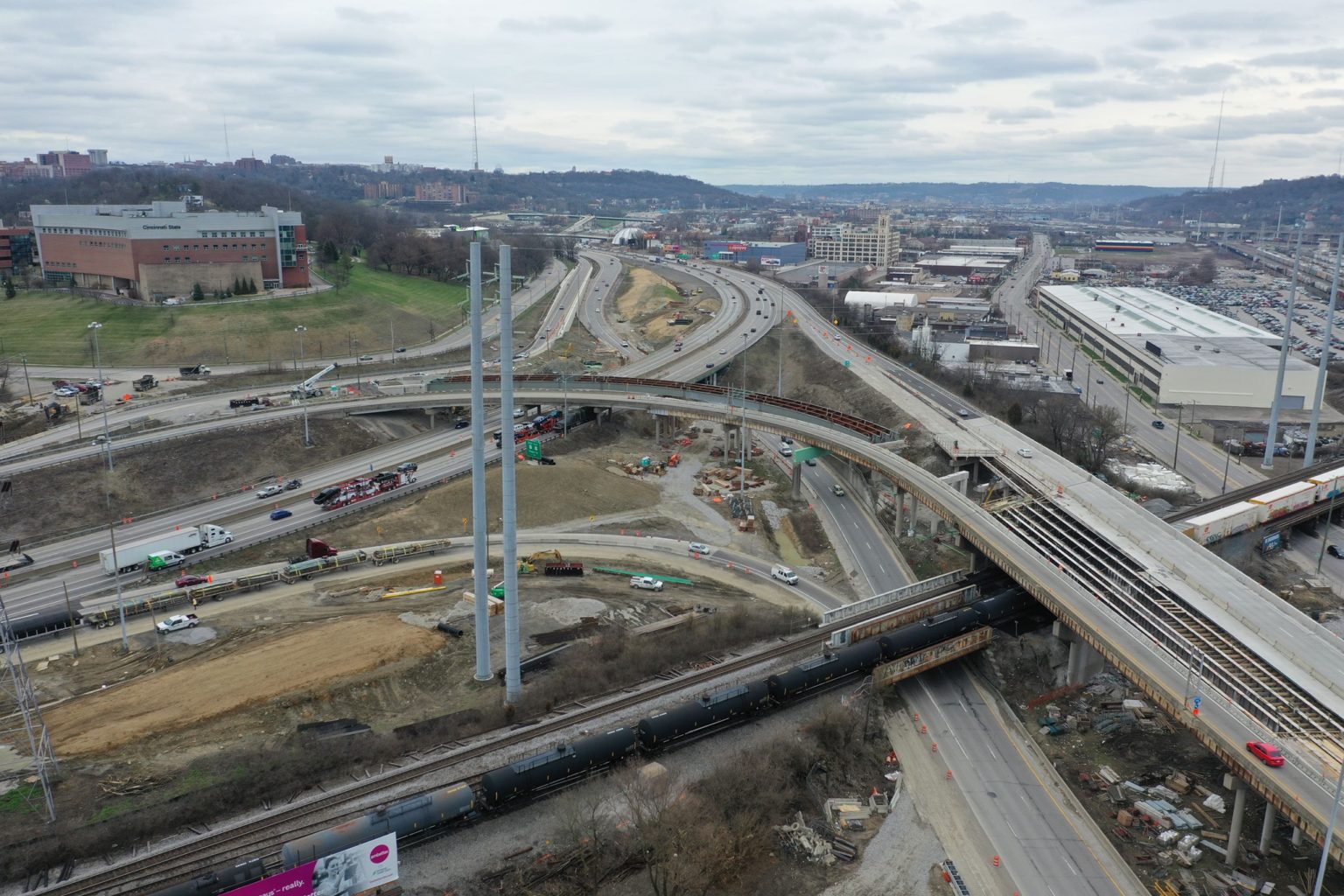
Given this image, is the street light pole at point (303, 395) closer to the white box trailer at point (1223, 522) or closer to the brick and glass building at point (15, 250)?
the brick and glass building at point (15, 250)

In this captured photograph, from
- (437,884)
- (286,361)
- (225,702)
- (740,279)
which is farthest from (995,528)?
(740,279)

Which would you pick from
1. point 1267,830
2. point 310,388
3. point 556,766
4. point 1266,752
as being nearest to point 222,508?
point 310,388

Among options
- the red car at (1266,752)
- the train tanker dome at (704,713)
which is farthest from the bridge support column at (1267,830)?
the train tanker dome at (704,713)

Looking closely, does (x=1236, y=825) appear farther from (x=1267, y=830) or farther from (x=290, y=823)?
(x=290, y=823)

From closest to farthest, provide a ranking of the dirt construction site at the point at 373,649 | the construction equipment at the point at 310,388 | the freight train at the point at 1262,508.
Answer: the dirt construction site at the point at 373,649 → the freight train at the point at 1262,508 → the construction equipment at the point at 310,388

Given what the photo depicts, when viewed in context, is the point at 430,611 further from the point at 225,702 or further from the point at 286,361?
the point at 286,361

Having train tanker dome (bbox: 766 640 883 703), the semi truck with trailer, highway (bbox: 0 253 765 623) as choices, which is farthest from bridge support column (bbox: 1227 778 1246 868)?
the semi truck with trailer
